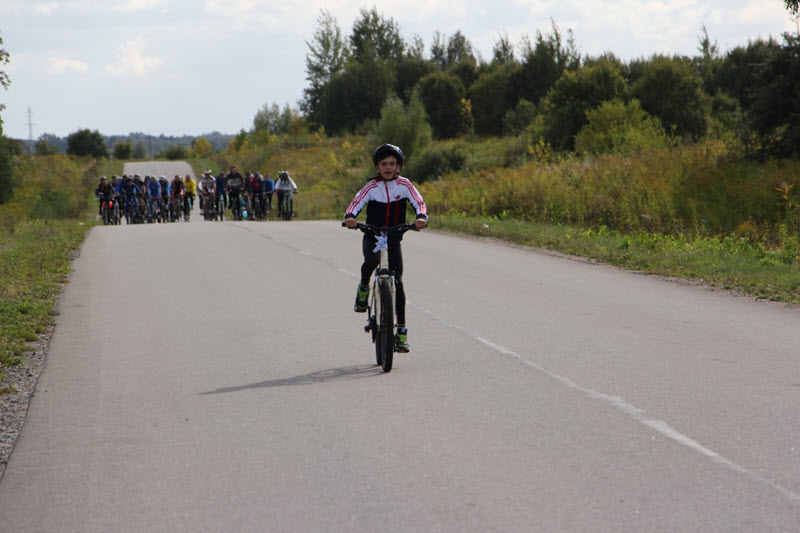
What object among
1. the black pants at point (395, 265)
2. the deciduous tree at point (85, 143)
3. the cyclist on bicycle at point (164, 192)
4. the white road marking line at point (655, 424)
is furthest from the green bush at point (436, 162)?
the deciduous tree at point (85, 143)

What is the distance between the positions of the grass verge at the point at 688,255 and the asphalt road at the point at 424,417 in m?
0.92

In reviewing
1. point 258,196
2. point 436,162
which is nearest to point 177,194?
point 258,196

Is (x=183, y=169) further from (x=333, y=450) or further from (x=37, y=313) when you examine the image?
(x=333, y=450)

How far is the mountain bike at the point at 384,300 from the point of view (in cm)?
791

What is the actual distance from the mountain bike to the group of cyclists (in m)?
26.5

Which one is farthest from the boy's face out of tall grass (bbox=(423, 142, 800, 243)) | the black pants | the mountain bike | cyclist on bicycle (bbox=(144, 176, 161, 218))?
cyclist on bicycle (bbox=(144, 176, 161, 218))

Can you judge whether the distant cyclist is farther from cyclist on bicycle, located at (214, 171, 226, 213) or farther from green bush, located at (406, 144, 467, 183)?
green bush, located at (406, 144, 467, 183)

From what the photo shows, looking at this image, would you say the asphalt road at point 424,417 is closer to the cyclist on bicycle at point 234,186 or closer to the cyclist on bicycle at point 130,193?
→ the cyclist on bicycle at point 234,186

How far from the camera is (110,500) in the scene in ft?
16.2

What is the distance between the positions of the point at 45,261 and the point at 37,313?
6338 mm

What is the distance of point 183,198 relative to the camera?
37844 millimetres

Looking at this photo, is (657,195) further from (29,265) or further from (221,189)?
(221,189)

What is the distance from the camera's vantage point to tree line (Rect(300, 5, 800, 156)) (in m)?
23.2

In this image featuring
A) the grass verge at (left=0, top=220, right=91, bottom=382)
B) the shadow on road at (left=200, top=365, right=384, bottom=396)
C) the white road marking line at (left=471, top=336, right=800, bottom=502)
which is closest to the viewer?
the white road marking line at (left=471, top=336, right=800, bottom=502)
